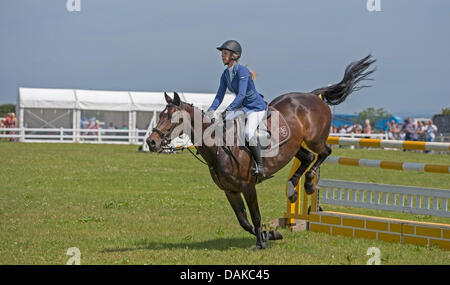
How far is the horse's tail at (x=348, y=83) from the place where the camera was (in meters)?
11.2

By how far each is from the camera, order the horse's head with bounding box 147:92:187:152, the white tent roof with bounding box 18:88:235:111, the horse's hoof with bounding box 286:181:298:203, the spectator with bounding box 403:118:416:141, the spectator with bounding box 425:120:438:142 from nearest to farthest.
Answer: the horse's head with bounding box 147:92:187:152 < the horse's hoof with bounding box 286:181:298:203 < the spectator with bounding box 425:120:438:142 < the spectator with bounding box 403:118:416:141 < the white tent roof with bounding box 18:88:235:111

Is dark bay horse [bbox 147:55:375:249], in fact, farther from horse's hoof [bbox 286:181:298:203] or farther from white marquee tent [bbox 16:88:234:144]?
white marquee tent [bbox 16:88:234:144]

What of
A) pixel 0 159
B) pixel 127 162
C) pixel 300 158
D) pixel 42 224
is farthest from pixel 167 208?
pixel 0 159

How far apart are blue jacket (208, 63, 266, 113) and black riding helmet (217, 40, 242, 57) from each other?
0.18 metres

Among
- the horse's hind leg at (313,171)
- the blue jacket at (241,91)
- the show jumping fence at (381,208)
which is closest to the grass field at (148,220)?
the show jumping fence at (381,208)

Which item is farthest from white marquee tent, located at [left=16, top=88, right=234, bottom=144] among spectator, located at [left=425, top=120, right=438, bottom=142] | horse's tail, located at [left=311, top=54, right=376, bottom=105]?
horse's tail, located at [left=311, top=54, right=376, bottom=105]

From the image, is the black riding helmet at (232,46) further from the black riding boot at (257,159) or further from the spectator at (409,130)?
the spectator at (409,130)

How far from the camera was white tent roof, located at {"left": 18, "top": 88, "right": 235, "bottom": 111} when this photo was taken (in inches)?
1634

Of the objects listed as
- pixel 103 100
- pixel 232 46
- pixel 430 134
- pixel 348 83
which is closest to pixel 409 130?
pixel 430 134

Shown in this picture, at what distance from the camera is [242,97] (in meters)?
9.20

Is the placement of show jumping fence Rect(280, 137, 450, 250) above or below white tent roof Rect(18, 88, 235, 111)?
below

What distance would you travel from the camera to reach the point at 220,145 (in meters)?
9.28

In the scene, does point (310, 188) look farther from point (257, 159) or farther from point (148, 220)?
point (148, 220)
